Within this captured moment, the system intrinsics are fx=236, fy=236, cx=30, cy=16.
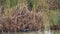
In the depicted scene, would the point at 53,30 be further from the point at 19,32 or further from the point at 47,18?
the point at 19,32

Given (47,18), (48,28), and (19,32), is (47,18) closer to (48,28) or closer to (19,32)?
(48,28)

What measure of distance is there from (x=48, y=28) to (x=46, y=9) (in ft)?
1.01

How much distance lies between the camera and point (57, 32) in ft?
12.4

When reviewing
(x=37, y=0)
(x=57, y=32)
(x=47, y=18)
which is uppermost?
(x=37, y=0)

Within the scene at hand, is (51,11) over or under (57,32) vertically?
over

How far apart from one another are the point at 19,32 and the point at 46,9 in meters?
0.57

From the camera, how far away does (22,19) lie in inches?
147

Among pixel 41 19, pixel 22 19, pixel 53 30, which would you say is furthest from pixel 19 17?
pixel 53 30

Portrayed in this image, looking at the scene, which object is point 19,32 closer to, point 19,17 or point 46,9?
point 19,17

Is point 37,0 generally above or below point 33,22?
above

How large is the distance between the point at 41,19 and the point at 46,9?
7.0 inches

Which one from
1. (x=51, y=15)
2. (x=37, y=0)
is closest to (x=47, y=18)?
(x=51, y=15)

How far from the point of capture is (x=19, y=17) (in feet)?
12.3

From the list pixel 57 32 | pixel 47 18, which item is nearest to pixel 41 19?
pixel 47 18
